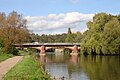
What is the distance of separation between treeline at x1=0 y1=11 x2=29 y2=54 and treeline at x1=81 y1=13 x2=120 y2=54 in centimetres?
2589

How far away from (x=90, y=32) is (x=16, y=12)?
32.2 metres

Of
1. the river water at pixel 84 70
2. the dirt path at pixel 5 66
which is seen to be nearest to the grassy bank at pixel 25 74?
A: the dirt path at pixel 5 66

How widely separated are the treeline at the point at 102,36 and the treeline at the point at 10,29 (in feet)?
84.9

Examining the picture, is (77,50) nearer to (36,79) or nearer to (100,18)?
(100,18)

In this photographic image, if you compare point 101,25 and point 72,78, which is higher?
point 101,25

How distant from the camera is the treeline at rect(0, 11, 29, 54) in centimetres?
5921

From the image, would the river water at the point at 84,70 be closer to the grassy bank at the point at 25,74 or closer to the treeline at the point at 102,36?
the grassy bank at the point at 25,74

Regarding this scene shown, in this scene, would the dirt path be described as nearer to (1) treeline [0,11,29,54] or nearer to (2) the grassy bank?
(2) the grassy bank

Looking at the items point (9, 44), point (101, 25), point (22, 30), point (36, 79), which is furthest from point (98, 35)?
point (36, 79)

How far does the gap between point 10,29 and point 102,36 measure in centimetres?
2935

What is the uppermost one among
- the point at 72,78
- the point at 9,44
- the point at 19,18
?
the point at 19,18

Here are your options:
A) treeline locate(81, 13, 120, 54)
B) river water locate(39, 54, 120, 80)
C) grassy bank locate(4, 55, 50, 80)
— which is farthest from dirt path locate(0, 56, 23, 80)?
treeline locate(81, 13, 120, 54)

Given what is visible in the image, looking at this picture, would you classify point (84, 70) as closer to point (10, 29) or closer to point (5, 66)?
point (5, 66)

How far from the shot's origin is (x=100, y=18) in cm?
8712
